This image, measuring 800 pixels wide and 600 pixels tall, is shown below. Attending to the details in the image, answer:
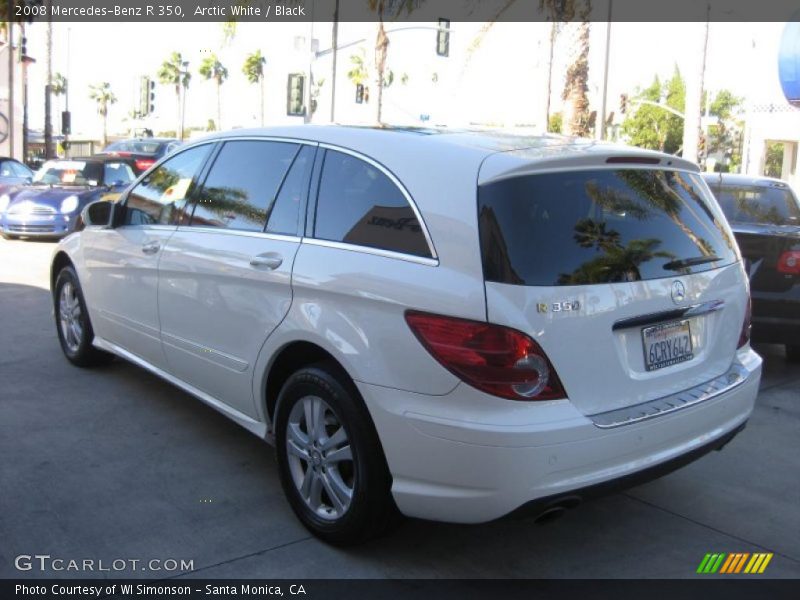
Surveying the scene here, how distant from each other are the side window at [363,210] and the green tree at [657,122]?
73.6m

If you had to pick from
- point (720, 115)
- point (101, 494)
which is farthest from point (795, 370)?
point (720, 115)

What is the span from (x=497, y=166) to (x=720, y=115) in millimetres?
87232

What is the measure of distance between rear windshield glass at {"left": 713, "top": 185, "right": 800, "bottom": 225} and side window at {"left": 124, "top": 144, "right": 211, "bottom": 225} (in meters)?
4.43

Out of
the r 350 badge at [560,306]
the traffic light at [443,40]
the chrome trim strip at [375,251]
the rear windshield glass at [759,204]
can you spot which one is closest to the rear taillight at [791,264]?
the rear windshield glass at [759,204]

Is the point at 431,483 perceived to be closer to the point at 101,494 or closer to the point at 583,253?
the point at 583,253

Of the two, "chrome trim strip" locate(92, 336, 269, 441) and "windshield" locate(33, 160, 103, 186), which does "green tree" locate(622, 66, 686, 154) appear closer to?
"windshield" locate(33, 160, 103, 186)

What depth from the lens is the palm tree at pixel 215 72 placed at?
75181mm

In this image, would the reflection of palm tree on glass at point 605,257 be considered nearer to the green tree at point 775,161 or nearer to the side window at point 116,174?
the side window at point 116,174

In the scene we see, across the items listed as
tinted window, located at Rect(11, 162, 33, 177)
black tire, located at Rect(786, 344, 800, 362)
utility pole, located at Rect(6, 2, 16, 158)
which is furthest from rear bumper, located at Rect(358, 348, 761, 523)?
utility pole, located at Rect(6, 2, 16, 158)

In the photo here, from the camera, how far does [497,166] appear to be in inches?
126

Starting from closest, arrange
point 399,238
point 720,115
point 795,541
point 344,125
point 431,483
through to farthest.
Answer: point 431,483 < point 399,238 < point 795,541 < point 344,125 < point 720,115

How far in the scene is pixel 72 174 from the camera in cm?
1478

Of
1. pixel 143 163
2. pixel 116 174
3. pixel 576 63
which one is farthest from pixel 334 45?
pixel 576 63

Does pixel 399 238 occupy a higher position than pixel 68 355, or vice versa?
pixel 399 238
